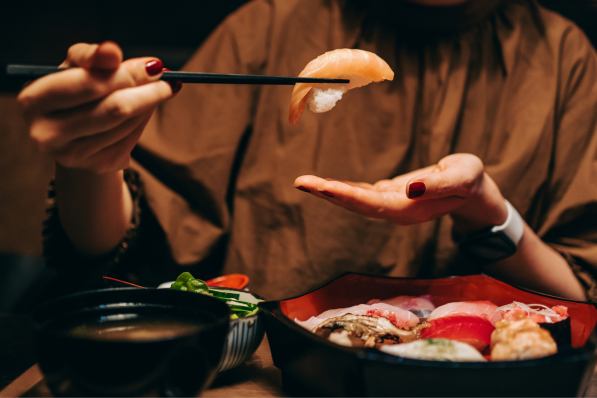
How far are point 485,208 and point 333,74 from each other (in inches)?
20.2

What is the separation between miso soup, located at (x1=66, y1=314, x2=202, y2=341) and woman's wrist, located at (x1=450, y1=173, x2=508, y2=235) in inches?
27.8

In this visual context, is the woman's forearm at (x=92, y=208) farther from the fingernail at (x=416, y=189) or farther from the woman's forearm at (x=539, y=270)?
the woman's forearm at (x=539, y=270)

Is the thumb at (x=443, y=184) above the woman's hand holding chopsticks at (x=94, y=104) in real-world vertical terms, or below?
below

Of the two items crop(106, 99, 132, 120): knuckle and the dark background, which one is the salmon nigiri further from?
the dark background

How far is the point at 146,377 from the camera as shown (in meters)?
0.41

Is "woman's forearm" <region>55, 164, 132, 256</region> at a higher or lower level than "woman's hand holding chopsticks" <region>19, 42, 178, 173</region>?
lower

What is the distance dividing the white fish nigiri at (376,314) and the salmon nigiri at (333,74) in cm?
39

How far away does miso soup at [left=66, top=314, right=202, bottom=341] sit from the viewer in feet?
1.61

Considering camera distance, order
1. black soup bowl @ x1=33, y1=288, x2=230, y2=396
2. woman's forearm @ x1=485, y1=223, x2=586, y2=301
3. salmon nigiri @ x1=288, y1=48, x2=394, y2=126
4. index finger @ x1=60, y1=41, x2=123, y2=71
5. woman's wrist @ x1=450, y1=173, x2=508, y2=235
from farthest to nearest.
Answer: woman's forearm @ x1=485, y1=223, x2=586, y2=301 → woman's wrist @ x1=450, y1=173, x2=508, y2=235 → salmon nigiri @ x1=288, y1=48, x2=394, y2=126 → index finger @ x1=60, y1=41, x2=123, y2=71 → black soup bowl @ x1=33, y1=288, x2=230, y2=396

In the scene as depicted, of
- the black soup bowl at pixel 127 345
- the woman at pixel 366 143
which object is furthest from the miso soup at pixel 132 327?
the woman at pixel 366 143

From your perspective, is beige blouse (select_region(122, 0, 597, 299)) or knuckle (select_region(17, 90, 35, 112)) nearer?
knuckle (select_region(17, 90, 35, 112))

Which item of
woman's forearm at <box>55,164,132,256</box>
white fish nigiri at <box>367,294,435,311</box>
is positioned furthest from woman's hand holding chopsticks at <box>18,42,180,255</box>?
white fish nigiri at <box>367,294,435,311</box>

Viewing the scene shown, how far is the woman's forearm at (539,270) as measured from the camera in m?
1.05

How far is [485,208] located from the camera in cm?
97
